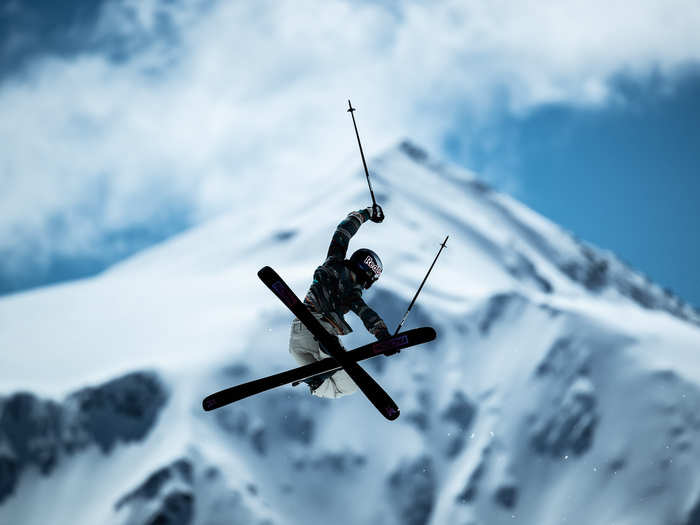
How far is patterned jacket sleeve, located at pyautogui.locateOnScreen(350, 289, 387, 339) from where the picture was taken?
9.36 meters

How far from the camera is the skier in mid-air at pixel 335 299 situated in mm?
9891

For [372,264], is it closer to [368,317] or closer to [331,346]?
[368,317]

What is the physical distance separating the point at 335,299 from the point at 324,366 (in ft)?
3.31

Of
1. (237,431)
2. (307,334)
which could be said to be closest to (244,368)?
(237,431)

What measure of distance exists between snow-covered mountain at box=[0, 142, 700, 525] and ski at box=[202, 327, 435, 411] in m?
95.6

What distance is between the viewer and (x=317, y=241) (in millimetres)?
160625

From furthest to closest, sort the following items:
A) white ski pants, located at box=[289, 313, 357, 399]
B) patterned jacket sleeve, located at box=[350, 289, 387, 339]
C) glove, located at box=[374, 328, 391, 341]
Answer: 1. white ski pants, located at box=[289, 313, 357, 399]
2. patterned jacket sleeve, located at box=[350, 289, 387, 339]
3. glove, located at box=[374, 328, 391, 341]

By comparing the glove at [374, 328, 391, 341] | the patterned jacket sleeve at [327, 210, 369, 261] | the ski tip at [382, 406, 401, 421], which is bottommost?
the ski tip at [382, 406, 401, 421]

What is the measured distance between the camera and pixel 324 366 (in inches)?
379

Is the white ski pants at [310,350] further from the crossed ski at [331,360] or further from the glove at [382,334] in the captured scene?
the glove at [382,334]

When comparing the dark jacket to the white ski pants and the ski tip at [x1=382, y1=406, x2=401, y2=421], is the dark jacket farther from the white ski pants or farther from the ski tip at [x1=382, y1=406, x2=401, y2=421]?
the ski tip at [x1=382, y1=406, x2=401, y2=421]

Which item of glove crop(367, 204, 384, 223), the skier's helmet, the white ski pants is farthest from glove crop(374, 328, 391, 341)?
glove crop(367, 204, 384, 223)

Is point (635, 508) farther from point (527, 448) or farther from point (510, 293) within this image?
point (510, 293)

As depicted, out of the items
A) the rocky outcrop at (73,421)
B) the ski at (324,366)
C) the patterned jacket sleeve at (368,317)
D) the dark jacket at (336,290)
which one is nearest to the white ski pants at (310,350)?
the dark jacket at (336,290)
